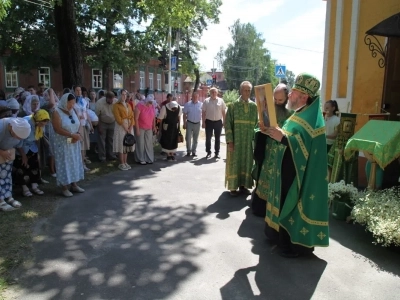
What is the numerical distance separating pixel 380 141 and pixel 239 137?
→ 2.38m

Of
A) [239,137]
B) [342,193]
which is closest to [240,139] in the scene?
[239,137]

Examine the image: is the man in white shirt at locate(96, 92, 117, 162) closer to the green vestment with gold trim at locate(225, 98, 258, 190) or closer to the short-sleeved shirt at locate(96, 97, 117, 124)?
the short-sleeved shirt at locate(96, 97, 117, 124)

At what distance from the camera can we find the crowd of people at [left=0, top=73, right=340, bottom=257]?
12.6ft

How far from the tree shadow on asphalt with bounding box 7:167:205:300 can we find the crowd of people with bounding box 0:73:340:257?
92cm

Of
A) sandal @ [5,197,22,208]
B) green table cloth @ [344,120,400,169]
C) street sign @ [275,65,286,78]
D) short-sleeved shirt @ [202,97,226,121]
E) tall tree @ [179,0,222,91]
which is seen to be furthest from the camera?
tall tree @ [179,0,222,91]

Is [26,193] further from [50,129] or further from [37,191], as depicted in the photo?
[50,129]

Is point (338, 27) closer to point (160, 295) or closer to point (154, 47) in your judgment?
point (160, 295)

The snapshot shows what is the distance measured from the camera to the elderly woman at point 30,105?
7.05 m

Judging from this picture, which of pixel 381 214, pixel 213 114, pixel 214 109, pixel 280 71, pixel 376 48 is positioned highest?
pixel 280 71

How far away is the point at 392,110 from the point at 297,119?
366 cm

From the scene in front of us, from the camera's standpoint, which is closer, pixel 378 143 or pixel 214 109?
pixel 378 143

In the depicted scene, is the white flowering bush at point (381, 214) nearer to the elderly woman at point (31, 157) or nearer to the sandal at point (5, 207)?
the sandal at point (5, 207)

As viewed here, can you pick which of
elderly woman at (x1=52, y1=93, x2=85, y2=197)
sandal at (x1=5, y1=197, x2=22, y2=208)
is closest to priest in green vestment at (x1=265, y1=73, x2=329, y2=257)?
elderly woman at (x1=52, y1=93, x2=85, y2=197)

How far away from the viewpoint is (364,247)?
4.42 meters
